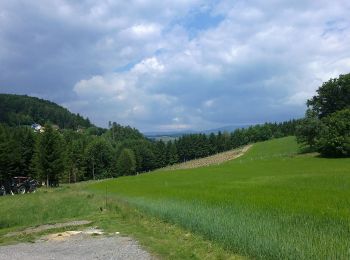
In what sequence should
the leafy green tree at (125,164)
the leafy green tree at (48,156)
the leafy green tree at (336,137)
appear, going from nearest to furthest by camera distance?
the leafy green tree at (336,137) → the leafy green tree at (48,156) → the leafy green tree at (125,164)

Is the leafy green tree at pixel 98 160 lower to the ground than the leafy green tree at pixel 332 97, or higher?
lower

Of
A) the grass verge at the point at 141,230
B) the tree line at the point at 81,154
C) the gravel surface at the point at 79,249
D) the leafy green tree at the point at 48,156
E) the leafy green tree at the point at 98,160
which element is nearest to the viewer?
the grass verge at the point at 141,230

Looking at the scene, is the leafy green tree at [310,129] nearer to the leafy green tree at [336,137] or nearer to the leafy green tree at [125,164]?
the leafy green tree at [336,137]

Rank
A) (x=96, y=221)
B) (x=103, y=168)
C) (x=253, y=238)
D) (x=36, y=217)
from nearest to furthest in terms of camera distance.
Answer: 1. (x=253, y=238)
2. (x=96, y=221)
3. (x=36, y=217)
4. (x=103, y=168)

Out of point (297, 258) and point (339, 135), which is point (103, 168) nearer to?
point (339, 135)

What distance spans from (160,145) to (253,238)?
160902 millimetres

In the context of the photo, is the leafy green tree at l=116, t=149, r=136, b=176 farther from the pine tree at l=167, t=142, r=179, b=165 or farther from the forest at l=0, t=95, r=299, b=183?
the pine tree at l=167, t=142, r=179, b=165

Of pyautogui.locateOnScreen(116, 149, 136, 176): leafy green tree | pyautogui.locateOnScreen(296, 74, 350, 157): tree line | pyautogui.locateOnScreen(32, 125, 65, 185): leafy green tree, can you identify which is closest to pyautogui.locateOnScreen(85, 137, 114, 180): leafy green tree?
pyautogui.locateOnScreen(116, 149, 136, 176): leafy green tree

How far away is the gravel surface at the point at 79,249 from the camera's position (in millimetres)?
13796

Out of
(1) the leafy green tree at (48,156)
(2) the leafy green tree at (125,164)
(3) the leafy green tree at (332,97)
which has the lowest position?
(2) the leafy green tree at (125,164)

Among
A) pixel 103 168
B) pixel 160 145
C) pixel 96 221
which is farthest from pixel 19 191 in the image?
pixel 160 145

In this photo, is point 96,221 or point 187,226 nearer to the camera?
point 187,226

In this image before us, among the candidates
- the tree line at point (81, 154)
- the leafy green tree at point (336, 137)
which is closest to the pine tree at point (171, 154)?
the tree line at point (81, 154)

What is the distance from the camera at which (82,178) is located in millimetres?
139375
